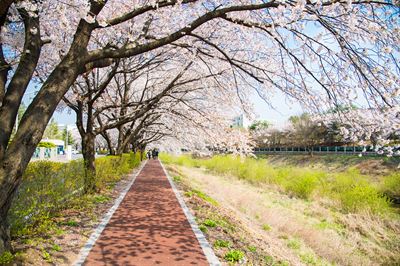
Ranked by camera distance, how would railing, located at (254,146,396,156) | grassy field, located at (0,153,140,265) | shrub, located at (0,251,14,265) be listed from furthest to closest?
railing, located at (254,146,396,156)
grassy field, located at (0,153,140,265)
shrub, located at (0,251,14,265)

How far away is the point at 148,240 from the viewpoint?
6.11 m

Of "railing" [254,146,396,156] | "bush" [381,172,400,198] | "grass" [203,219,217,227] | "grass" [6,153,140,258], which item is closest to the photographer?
"grass" [6,153,140,258]

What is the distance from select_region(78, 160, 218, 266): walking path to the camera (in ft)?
16.7

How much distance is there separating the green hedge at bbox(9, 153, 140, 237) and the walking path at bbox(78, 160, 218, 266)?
1.29 metres

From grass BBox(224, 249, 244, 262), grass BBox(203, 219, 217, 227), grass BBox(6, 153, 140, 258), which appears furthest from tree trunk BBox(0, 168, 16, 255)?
grass BBox(203, 219, 217, 227)

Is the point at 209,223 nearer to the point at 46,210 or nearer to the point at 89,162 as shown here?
the point at 46,210

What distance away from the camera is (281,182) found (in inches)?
947

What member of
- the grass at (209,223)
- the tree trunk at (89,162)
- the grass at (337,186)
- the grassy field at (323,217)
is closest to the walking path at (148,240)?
the grass at (209,223)

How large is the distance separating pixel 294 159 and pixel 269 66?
4256 cm

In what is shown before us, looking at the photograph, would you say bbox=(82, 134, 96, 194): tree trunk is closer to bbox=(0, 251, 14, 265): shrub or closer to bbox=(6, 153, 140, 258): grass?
bbox=(6, 153, 140, 258): grass

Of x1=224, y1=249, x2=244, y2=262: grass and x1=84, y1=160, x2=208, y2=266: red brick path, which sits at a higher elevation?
x1=84, y1=160, x2=208, y2=266: red brick path

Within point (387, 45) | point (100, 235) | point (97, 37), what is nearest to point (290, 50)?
point (387, 45)

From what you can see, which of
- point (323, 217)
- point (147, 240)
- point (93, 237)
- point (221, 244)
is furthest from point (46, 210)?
point (323, 217)

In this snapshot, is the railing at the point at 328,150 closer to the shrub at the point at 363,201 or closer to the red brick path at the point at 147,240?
the shrub at the point at 363,201
